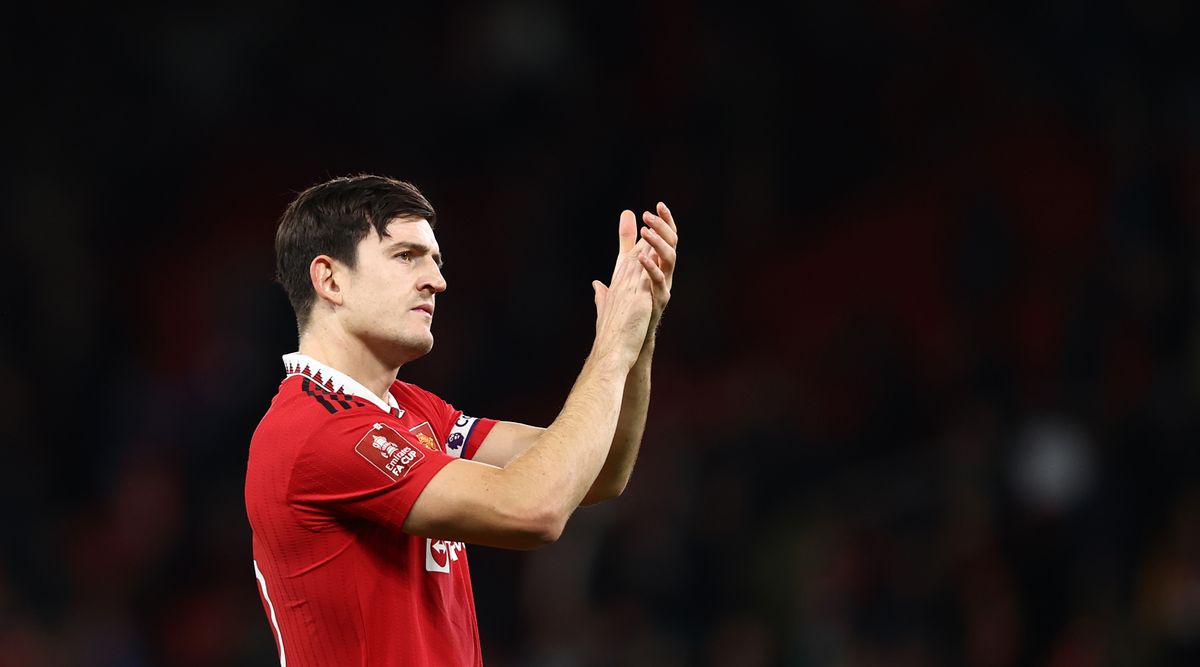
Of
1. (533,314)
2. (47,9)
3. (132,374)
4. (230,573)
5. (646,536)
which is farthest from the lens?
(47,9)

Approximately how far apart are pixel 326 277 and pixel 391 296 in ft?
0.54

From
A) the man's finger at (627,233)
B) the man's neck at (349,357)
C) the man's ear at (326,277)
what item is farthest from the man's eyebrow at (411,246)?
→ the man's finger at (627,233)

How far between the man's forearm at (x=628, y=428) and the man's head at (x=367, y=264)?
54 centimetres

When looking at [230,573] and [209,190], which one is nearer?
[230,573]

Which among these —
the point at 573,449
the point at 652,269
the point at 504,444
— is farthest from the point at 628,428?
the point at 573,449

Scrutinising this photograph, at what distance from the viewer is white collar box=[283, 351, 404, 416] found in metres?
3.01

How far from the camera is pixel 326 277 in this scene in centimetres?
309

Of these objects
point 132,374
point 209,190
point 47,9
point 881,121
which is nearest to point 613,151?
point 881,121

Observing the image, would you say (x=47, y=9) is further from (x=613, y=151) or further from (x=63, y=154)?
(x=613, y=151)

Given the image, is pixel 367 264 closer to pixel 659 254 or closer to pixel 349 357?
pixel 349 357

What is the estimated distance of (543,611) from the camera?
707cm

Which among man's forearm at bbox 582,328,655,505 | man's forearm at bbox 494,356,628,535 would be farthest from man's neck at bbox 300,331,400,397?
man's forearm at bbox 582,328,655,505

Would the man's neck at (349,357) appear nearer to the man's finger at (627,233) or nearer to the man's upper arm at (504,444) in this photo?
the man's upper arm at (504,444)

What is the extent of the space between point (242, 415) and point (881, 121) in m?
5.29
